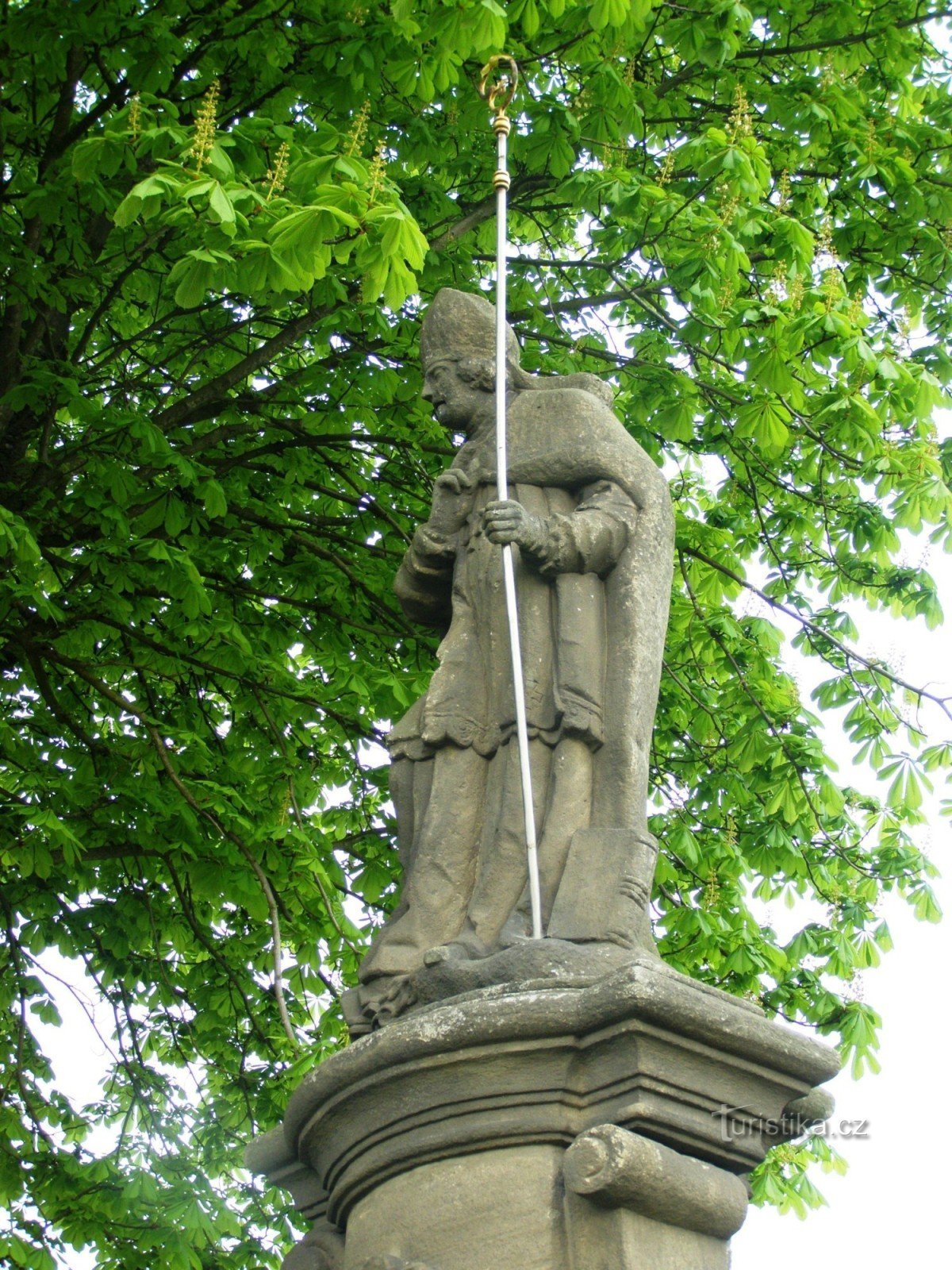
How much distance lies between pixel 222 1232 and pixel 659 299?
16.4 feet

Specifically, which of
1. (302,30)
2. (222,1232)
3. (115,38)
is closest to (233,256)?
(115,38)

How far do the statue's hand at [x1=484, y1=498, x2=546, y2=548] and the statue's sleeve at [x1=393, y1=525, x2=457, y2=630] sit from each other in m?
0.43

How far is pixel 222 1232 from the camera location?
7129 mm

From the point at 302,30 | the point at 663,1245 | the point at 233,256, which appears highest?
the point at 302,30

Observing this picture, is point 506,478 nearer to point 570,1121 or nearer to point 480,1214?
point 570,1121

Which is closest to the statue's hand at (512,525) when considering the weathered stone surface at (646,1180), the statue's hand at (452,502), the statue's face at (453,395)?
the statue's hand at (452,502)

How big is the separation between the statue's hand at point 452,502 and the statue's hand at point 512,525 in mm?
408

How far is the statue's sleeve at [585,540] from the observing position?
505 centimetres

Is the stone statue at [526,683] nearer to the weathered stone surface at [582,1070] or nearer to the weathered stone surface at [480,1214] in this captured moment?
the weathered stone surface at [582,1070]

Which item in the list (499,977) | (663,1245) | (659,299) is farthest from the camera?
(659,299)

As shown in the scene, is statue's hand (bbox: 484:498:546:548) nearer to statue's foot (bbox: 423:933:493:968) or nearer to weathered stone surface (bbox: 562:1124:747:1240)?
statue's foot (bbox: 423:933:493:968)

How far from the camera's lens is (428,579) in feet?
18.2

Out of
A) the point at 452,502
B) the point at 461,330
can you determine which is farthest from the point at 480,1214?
the point at 461,330

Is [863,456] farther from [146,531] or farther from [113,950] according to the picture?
[113,950]
